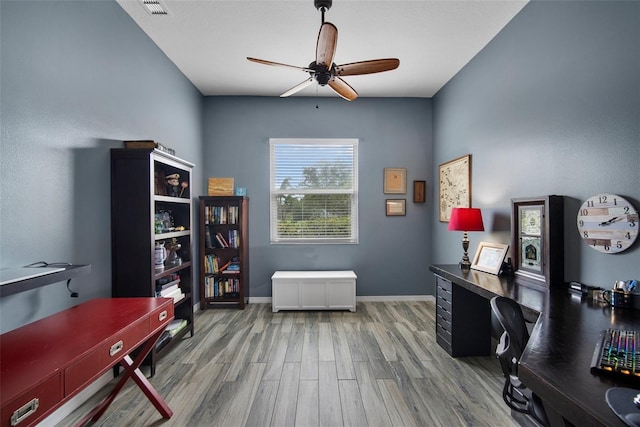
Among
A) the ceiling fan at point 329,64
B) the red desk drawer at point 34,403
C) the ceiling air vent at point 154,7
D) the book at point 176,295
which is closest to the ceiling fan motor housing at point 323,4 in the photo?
the ceiling fan at point 329,64

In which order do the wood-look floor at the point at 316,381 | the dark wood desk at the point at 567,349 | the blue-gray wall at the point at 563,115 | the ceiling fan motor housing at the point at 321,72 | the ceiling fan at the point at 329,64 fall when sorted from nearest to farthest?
the dark wood desk at the point at 567,349 → the blue-gray wall at the point at 563,115 → the wood-look floor at the point at 316,381 → the ceiling fan at the point at 329,64 → the ceiling fan motor housing at the point at 321,72

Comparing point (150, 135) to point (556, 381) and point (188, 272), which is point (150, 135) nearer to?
point (188, 272)

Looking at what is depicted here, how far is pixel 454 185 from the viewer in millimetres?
3613

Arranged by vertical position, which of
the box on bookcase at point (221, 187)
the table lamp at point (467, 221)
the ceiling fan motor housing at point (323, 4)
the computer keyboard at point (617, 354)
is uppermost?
the ceiling fan motor housing at point (323, 4)

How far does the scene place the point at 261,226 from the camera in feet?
13.8

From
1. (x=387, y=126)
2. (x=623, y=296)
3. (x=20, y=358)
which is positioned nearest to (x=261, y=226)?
(x=387, y=126)

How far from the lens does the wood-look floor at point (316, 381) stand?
184cm

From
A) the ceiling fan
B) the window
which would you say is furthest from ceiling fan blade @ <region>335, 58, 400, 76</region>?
the window

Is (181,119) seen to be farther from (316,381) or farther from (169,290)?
(316,381)

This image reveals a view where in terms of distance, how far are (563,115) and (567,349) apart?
178cm

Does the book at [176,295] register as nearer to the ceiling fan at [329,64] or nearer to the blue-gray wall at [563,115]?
the ceiling fan at [329,64]

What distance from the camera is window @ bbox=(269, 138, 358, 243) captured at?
425 cm

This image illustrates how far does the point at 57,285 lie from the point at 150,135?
1.63 m

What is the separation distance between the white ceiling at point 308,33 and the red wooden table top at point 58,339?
243 centimetres
